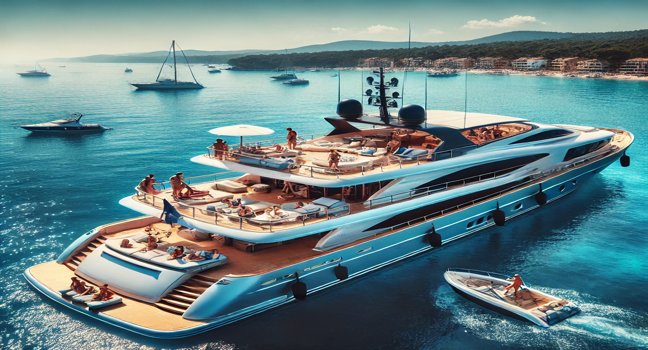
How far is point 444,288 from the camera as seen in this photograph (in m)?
21.0

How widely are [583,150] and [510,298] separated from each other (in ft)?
53.5

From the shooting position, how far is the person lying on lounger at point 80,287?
1861 cm

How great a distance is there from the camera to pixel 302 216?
19.7 m

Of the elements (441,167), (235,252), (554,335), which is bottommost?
(554,335)

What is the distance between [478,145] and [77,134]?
45378 mm

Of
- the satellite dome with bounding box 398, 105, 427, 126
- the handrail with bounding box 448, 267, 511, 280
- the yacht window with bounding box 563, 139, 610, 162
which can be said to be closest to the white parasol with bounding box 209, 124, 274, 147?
the satellite dome with bounding box 398, 105, 427, 126

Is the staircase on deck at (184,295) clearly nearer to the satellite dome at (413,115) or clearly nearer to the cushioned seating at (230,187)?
the cushioned seating at (230,187)

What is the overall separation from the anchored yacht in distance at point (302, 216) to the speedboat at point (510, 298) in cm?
254

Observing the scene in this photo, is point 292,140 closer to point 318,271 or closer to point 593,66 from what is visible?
point 318,271

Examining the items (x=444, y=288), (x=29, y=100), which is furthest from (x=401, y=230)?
(x=29, y=100)

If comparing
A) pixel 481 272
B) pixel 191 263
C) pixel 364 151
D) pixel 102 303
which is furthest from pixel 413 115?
pixel 102 303

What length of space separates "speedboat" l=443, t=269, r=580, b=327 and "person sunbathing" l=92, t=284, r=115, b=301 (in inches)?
465

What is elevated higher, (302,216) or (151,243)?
(302,216)

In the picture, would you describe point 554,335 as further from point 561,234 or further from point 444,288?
point 561,234
